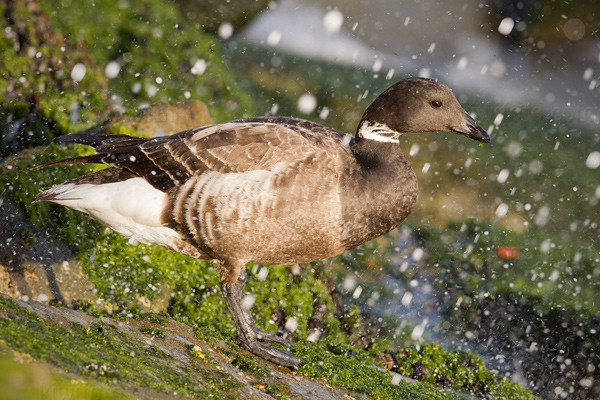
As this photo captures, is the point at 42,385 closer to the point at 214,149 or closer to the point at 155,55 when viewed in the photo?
the point at 214,149

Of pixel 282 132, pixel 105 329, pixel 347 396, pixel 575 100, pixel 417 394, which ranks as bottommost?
pixel 575 100

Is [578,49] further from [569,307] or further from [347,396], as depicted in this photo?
[347,396]

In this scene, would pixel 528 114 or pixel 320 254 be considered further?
pixel 528 114

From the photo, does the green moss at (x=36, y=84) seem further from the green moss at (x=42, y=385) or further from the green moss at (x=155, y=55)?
the green moss at (x=42, y=385)

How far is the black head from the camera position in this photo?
5043mm

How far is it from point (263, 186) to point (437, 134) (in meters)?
10.6

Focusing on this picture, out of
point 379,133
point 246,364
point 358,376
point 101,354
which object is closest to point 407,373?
point 358,376

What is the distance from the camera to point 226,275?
208 inches

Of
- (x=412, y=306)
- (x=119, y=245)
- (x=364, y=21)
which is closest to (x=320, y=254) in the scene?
(x=119, y=245)

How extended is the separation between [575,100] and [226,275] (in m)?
18.3

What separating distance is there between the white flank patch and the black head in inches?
86.1

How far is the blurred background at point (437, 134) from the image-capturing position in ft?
27.1

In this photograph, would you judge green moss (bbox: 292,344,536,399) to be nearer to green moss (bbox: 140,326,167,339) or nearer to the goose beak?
green moss (bbox: 140,326,167,339)

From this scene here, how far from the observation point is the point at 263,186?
Answer: 4645 mm
